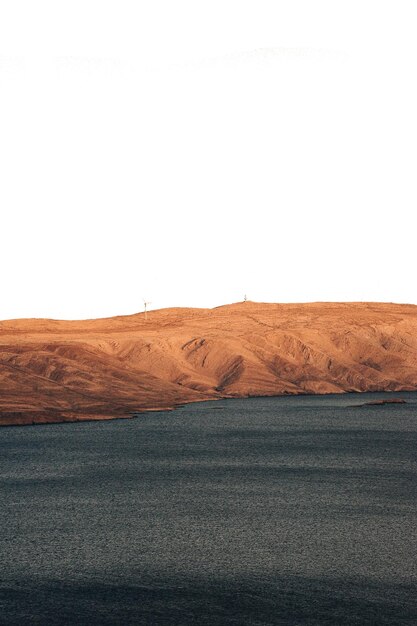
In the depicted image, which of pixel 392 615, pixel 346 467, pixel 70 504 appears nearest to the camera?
pixel 392 615

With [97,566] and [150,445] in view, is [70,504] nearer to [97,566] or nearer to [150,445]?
[97,566]

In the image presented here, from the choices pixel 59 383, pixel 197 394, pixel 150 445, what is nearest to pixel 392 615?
→ pixel 150 445

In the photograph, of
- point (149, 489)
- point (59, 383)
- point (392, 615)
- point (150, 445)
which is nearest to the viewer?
point (392, 615)

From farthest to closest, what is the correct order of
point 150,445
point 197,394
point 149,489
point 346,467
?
point 197,394, point 150,445, point 346,467, point 149,489

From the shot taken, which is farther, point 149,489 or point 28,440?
point 28,440

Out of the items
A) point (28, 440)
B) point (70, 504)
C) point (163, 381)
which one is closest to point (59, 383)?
A: point (163, 381)

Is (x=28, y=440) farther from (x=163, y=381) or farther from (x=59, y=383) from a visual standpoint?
(x=163, y=381)
